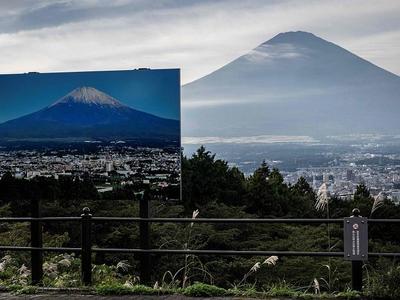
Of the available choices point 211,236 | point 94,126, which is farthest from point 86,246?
point 211,236

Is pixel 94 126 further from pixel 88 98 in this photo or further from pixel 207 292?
pixel 207 292

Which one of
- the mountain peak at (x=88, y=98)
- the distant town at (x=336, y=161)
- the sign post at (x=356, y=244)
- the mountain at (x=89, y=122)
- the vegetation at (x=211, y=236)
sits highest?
the mountain peak at (x=88, y=98)

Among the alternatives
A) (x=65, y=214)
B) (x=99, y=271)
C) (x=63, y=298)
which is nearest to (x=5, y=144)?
(x=99, y=271)

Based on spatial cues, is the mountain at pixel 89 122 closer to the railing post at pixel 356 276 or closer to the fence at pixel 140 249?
the fence at pixel 140 249

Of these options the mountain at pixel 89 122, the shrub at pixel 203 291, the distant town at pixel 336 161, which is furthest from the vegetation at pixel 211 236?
the mountain at pixel 89 122

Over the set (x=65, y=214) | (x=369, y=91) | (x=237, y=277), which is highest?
(x=369, y=91)

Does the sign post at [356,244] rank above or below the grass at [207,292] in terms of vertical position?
above

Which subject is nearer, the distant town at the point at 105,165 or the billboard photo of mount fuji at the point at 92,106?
the billboard photo of mount fuji at the point at 92,106

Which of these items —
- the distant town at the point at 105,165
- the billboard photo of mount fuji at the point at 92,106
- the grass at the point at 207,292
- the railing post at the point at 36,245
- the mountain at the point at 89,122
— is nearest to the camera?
the grass at the point at 207,292

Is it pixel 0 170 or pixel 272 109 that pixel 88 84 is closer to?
pixel 0 170
